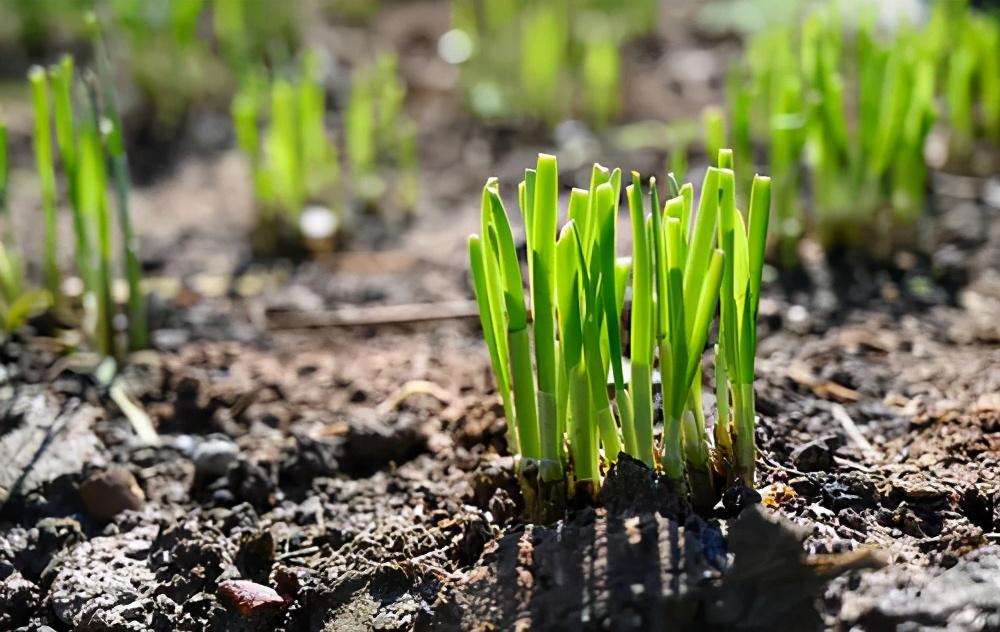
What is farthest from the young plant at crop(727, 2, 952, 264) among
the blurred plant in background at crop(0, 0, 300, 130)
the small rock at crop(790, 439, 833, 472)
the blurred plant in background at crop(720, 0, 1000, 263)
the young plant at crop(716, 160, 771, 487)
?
the blurred plant in background at crop(0, 0, 300, 130)

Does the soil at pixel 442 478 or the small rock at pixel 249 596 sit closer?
the soil at pixel 442 478

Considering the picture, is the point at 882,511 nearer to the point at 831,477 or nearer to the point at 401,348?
the point at 831,477

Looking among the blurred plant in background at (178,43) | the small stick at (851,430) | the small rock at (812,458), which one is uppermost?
the blurred plant in background at (178,43)

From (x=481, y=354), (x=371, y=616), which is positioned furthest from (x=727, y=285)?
(x=481, y=354)

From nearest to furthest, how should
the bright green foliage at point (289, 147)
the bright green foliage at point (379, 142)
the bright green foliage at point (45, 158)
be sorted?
the bright green foliage at point (45, 158) → the bright green foliage at point (289, 147) → the bright green foliage at point (379, 142)

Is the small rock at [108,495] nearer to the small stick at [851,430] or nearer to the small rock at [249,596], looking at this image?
the small rock at [249,596]

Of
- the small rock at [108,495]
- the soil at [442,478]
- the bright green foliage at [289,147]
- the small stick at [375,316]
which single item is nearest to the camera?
the soil at [442,478]

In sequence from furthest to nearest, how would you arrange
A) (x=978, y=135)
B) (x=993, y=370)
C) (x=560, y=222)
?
(x=978, y=135) → (x=560, y=222) → (x=993, y=370)

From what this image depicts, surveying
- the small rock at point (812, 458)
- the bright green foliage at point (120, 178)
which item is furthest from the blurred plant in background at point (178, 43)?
the small rock at point (812, 458)
